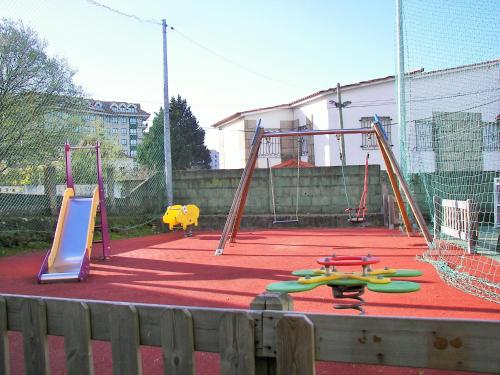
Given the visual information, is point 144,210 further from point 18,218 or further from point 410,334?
point 410,334

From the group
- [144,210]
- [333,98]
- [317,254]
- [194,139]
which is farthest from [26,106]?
[194,139]

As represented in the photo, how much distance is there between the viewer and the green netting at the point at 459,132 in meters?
6.81

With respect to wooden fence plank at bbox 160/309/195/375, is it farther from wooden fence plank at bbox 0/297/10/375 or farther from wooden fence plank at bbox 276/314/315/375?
wooden fence plank at bbox 0/297/10/375

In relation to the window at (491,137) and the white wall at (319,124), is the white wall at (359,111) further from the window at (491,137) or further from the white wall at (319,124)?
the window at (491,137)

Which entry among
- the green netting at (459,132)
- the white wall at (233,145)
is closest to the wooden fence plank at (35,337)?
the green netting at (459,132)

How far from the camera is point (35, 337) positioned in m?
1.99

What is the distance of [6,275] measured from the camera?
280 inches

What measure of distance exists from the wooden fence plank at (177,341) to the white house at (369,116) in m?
7.81

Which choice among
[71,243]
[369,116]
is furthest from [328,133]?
[369,116]

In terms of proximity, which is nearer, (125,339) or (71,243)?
(125,339)

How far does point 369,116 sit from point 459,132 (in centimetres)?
993

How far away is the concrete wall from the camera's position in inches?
545

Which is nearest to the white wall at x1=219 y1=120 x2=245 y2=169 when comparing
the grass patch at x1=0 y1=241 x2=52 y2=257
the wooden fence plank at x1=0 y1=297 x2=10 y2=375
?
the grass patch at x1=0 y1=241 x2=52 y2=257

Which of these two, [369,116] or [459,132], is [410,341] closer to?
[459,132]
